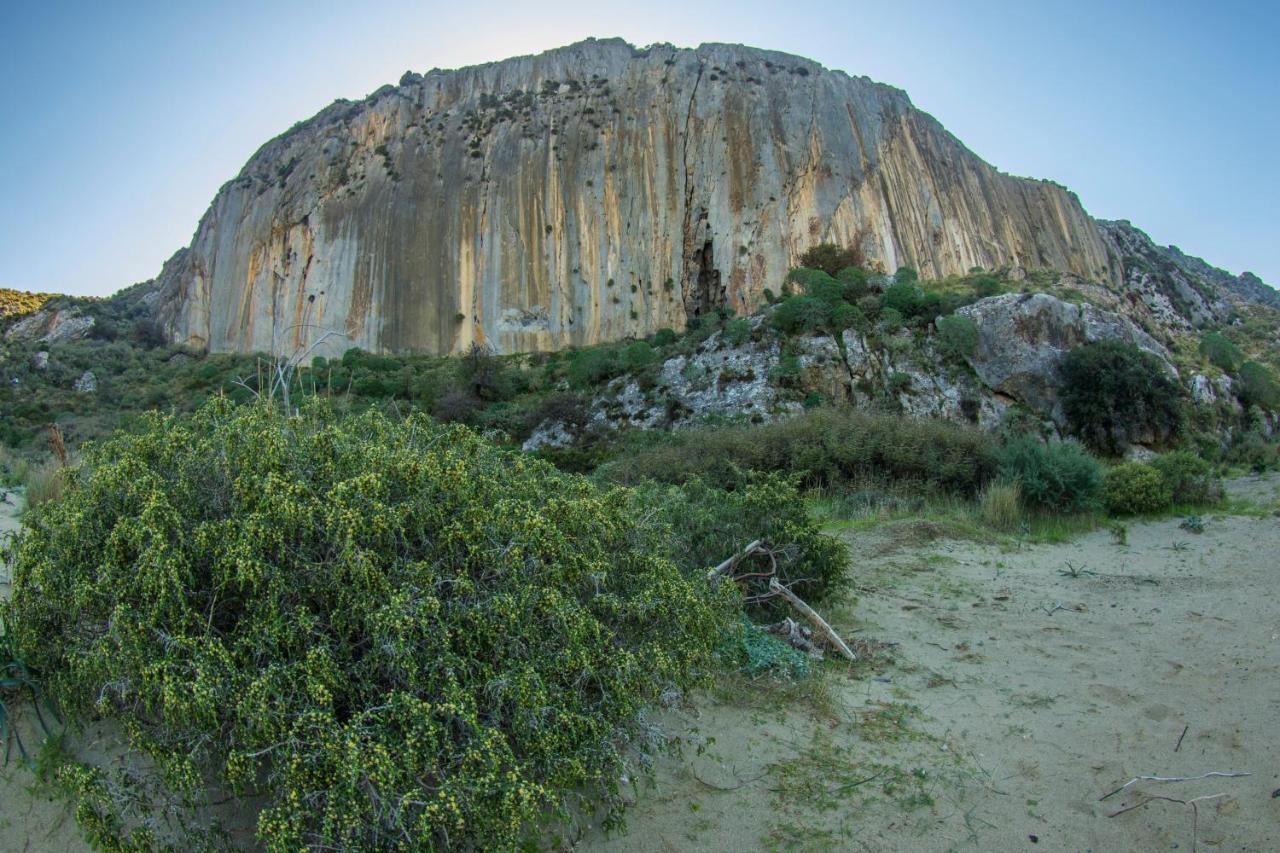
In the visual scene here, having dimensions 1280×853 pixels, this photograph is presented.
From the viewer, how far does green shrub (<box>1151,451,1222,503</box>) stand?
13.2 m

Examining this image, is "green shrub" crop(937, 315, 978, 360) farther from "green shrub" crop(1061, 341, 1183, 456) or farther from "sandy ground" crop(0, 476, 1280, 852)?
"sandy ground" crop(0, 476, 1280, 852)

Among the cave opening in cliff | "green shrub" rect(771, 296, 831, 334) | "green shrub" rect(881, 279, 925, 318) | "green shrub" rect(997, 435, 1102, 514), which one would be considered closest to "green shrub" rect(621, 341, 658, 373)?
"green shrub" rect(771, 296, 831, 334)

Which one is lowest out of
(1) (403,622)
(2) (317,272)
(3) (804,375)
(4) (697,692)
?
(4) (697,692)

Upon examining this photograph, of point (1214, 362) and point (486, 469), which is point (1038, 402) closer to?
point (1214, 362)

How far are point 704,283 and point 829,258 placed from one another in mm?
6387

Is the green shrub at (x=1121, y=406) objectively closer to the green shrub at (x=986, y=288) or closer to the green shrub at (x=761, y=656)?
the green shrub at (x=986, y=288)

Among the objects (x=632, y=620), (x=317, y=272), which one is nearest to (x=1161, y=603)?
(x=632, y=620)

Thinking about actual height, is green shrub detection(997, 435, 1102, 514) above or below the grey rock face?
below

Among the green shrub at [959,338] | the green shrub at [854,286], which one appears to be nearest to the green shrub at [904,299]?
the green shrub at [854,286]

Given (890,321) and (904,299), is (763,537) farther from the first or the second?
(904,299)

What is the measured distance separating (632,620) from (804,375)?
21.6m

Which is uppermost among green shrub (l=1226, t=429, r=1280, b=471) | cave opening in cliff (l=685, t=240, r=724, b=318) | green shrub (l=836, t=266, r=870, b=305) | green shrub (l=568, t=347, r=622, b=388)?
cave opening in cliff (l=685, t=240, r=724, b=318)

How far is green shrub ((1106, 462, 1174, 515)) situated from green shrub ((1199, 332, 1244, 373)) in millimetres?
19450

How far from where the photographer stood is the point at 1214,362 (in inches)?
1121
